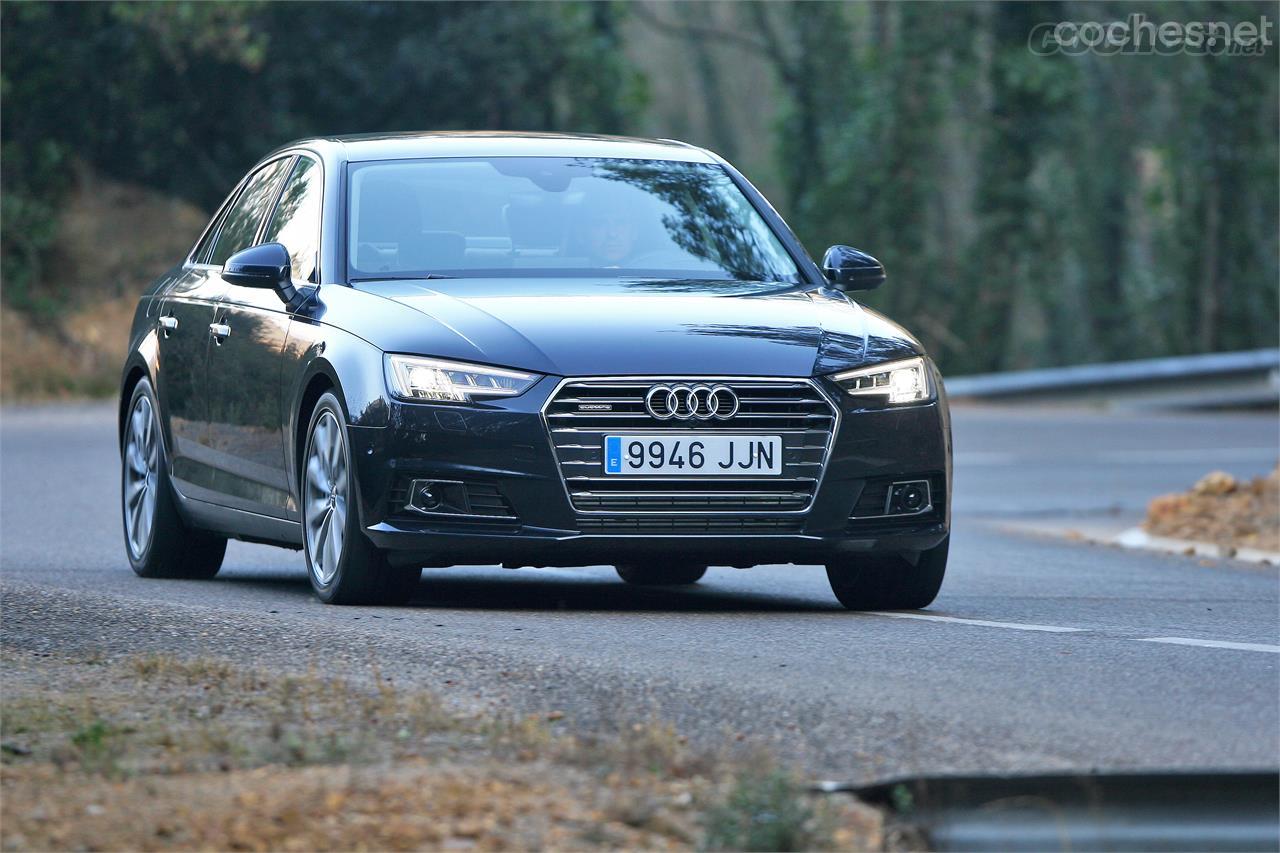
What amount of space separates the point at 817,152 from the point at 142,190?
12.9 metres

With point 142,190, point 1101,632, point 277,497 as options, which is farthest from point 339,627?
point 142,190

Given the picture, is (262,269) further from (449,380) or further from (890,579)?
(890,579)

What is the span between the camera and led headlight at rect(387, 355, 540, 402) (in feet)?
24.9

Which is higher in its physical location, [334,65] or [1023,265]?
[334,65]

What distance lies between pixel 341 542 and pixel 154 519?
2.19 m

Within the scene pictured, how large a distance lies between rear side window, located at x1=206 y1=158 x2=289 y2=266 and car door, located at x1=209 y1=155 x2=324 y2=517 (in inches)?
9.6

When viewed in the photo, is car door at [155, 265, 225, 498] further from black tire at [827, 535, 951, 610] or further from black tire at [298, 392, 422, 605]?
black tire at [827, 535, 951, 610]

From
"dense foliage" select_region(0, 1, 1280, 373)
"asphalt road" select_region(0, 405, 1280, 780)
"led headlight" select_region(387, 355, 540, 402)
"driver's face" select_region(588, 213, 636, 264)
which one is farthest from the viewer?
"dense foliage" select_region(0, 1, 1280, 373)

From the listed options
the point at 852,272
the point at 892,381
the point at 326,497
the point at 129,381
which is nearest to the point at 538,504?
the point at 326,497

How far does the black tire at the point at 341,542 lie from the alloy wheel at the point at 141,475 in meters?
1.83

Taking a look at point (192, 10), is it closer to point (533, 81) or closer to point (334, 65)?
point (334, 65)

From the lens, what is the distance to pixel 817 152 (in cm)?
3884

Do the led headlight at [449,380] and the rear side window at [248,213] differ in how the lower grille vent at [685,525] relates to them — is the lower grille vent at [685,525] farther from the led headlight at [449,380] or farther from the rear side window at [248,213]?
the rear side window at [248,213]

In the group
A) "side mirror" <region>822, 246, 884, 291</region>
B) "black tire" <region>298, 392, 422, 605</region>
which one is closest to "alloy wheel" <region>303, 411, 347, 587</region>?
"black tire" <region>298, 392, 422, 605</region>
